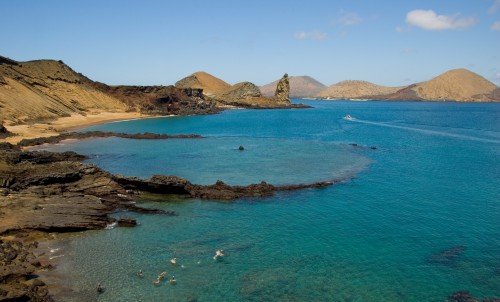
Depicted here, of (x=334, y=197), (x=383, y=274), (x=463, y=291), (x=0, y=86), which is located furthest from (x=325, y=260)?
(x=0, y=86)

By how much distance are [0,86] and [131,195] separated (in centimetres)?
6239

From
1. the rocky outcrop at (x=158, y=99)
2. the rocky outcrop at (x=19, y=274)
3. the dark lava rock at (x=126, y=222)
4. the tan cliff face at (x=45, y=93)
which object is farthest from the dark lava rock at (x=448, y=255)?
the rocky outcrop at (x=158, y=99)

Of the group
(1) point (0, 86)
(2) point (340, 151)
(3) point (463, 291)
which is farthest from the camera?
(1) point (0, 86)

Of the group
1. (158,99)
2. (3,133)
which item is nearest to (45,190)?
(3,133)

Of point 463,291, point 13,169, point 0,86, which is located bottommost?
point 463,291

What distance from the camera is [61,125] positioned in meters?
79.4

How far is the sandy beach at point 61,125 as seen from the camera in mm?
63037

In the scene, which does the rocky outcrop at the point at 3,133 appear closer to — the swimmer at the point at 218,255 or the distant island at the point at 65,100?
the distant island at the point at 65,100

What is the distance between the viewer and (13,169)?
104 ft

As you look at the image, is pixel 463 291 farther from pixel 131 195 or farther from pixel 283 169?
pixel 283 169

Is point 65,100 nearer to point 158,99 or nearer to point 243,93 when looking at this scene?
point 158,99

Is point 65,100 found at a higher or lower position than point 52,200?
higher

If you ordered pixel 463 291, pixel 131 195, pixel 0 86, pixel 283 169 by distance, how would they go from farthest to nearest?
pixel 0 86
pixel 283 169
pixel 131 195
pixel 463 291

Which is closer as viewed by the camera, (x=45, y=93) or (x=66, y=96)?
(x=45, y=93)
